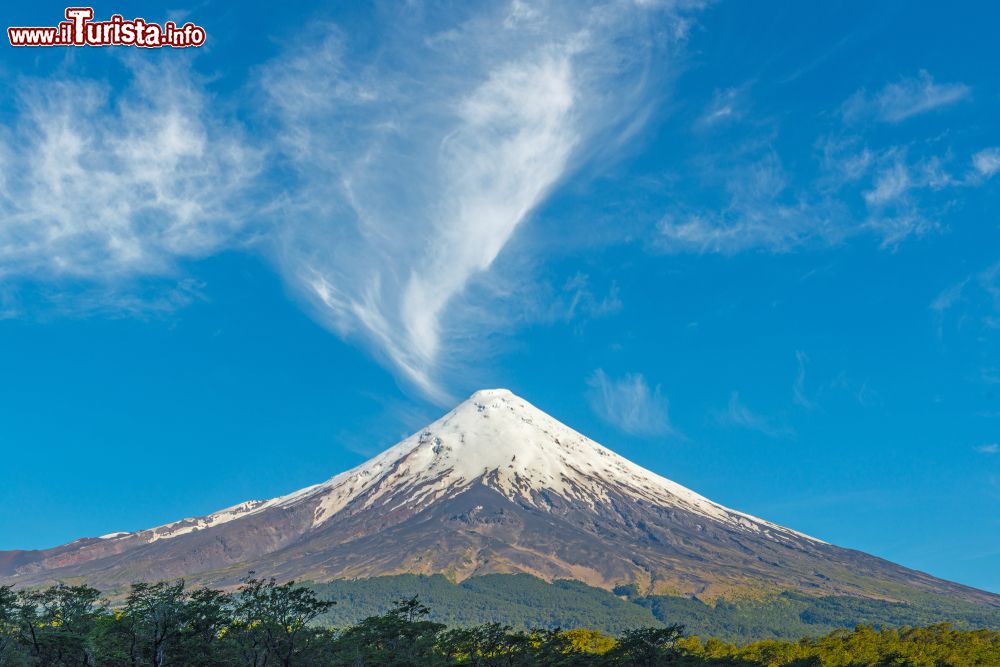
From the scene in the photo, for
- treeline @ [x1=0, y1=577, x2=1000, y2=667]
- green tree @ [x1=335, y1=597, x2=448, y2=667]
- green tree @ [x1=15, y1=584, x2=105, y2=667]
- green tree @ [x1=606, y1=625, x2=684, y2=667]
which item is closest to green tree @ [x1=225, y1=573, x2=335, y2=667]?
treeline @ [x1=0, y1=577, x2=1000, y2=667]

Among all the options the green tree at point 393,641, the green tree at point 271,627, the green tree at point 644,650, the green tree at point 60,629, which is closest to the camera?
the green tree at point 60,629

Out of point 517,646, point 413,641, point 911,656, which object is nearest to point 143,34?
point 413,641

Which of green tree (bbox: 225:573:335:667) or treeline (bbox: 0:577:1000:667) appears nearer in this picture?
treeline (bbox: 0:577:1000:667)

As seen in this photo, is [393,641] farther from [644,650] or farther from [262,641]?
[644,650]

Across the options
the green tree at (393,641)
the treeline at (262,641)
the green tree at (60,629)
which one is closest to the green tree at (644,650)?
the treeline at (262,641)

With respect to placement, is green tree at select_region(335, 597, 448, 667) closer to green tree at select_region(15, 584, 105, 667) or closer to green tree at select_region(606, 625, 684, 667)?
green tree at select_region(606, 625, 684, 667)

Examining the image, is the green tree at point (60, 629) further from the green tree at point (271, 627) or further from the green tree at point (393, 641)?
the green tree at point (393, 641)

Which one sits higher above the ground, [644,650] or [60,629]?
[60,629]

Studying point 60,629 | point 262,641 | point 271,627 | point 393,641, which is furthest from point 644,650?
point 60,629

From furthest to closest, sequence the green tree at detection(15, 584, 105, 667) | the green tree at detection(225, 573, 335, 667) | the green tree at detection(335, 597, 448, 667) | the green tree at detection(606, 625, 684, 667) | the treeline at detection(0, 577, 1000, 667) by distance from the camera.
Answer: the green tree at detection(606, 625, 684, 667), the green tree at detection(335, 597, 448, 667), the green tree at detection(225, 573, 335, 667), the treeline at detection(0, 577, 1000, 667), the green tree at detection(15, 584, 105, 667)
